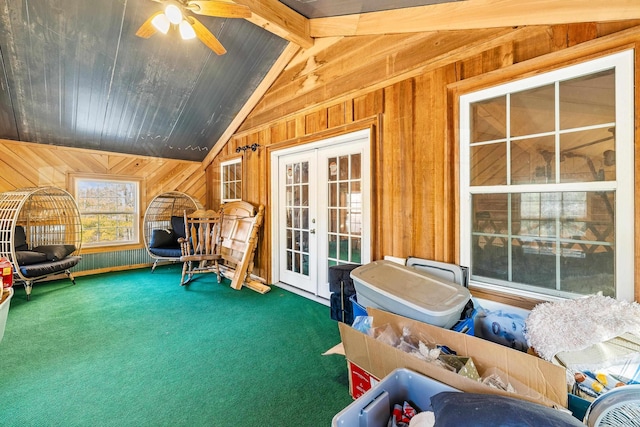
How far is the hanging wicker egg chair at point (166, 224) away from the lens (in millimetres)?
4951

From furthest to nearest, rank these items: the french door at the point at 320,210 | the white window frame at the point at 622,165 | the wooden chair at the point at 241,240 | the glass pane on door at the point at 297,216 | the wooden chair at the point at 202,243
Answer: the wooden chair at the point at 202,243
the wooden chair at the point at 241,240
the glass pane on door at the point at 297,216
the french door at the point at 320,210
the white window frame at the point at 622,165

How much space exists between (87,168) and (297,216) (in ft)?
12.8

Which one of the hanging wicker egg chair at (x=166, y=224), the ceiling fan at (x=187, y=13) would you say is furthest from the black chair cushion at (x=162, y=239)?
the ceiling fan at (x=187, y=13)

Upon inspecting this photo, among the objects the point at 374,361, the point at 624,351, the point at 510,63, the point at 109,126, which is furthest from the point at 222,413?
the point at 109,126

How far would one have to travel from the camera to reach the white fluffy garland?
1378mm

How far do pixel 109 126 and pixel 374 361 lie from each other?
5.19 metres

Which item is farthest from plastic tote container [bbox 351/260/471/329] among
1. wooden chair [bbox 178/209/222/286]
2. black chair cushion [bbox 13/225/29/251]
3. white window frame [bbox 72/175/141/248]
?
white window frame [bbox 72/175/141/248]

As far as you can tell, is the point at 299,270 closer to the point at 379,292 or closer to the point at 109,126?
the point at 379,292

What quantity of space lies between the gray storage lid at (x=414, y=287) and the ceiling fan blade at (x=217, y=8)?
2.40m

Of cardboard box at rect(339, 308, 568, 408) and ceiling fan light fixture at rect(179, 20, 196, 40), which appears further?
ceiling fan light fixture at rect(179, 20, 196, 40)

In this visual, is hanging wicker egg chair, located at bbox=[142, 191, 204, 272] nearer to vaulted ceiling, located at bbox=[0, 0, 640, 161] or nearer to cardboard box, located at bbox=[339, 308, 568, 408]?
vaulted ceiling, located at bbox=[0, 0, 640, 161]

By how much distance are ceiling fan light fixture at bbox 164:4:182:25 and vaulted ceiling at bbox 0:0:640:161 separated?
7 cm

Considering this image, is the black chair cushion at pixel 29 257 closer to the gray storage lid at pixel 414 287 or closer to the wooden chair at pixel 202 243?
the wooden chair at pixel 202 243

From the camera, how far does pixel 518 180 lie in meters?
2.03
